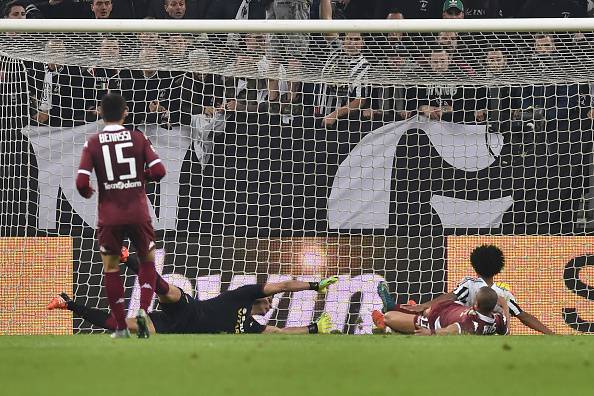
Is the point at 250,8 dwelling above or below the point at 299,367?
above

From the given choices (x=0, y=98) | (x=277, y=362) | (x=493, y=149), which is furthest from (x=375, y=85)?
(x=277, y=362)

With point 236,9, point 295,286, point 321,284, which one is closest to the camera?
point 321,284

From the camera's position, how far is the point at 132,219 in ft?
26.2

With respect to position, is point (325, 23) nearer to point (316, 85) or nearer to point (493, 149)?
point (316, 85)

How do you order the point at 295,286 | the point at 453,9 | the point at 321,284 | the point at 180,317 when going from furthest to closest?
the point at 453,9
the point at 295,286
the point at 321,284
the point at 180,317

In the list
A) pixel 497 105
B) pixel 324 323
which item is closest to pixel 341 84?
pixel 497 105

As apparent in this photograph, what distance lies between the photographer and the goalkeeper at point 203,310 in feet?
33.4

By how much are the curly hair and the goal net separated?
1.26 metres

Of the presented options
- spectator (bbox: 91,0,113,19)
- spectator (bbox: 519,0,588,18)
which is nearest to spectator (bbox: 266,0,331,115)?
spectator (bbox: 91,0,113,19)

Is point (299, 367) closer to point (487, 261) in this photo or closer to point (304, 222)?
point (487, 261)

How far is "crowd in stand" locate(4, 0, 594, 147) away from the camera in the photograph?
1080 cm

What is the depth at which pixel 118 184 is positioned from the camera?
7.98 metres

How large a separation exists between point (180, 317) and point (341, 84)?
9.70 feet

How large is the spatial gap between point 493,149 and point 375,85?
1.34 meters
